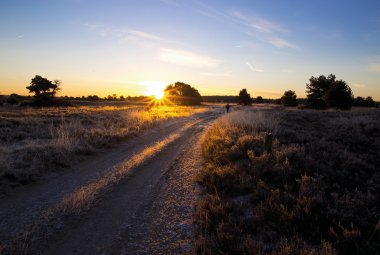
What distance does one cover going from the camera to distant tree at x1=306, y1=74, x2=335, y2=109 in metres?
65.7

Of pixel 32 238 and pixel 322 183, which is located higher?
pixel 322 183

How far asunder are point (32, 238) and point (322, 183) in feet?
25.0

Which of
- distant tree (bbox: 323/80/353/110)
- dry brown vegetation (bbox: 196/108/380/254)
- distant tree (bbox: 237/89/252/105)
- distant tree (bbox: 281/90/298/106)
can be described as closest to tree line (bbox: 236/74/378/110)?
distant tree (bbox: 323/80/353/110)

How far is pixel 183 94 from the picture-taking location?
98.8m

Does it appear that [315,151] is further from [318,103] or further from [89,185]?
[318,103]

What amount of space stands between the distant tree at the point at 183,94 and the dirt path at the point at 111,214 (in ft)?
276

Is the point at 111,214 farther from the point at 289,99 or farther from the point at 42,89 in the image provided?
the point at 289,99

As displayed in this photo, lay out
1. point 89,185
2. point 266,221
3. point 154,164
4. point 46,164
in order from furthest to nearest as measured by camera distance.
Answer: point 154,164 → point 46,164 → point 89,185 → point 266,221

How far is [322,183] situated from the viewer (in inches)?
371

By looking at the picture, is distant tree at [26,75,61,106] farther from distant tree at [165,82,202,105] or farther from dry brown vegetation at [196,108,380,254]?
dry brown vegetation at [196,108,380,254]

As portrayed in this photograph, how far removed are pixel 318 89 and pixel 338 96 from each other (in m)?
7.49

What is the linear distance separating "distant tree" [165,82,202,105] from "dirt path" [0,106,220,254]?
276 feet

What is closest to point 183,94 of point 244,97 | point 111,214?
point 244,97

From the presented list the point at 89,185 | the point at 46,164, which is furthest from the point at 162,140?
the point at 89,185
